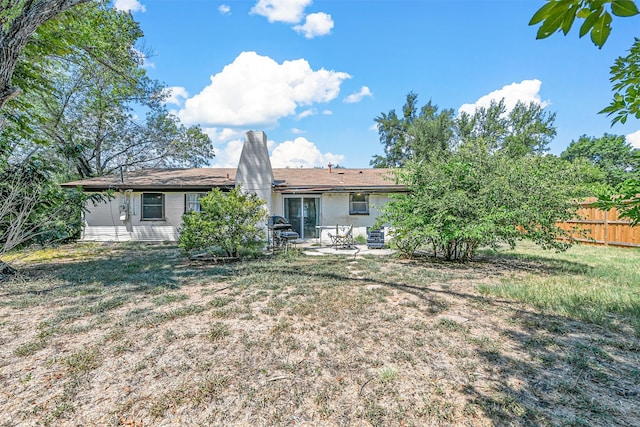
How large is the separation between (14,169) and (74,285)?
3.16 metres

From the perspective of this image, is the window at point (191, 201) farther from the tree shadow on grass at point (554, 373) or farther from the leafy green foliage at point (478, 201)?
the tree shadow on grass at point (554, 373)

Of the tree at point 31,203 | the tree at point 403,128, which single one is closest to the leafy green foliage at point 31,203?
the tree at point 31,203

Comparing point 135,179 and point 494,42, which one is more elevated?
point 494,42

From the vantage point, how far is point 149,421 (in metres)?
2.21

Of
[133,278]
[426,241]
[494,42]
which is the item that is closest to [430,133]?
[494,42]

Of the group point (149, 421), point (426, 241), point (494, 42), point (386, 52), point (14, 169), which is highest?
point (386, 52)

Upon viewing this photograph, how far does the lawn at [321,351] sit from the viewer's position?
7.64 ft

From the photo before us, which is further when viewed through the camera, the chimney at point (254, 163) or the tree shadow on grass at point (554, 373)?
the chimney at point (254, 163)

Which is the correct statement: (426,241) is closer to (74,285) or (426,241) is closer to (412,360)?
(412,360)

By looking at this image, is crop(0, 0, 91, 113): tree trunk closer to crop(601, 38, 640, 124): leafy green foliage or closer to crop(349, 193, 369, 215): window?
crop(601, 38, 640, 124): leafy green foliage

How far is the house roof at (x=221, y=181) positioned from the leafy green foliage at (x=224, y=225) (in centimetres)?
438

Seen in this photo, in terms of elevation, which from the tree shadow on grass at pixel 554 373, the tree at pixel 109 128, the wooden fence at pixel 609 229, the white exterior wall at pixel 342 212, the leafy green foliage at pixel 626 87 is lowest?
the tree shadow on grass at pixel 554 373

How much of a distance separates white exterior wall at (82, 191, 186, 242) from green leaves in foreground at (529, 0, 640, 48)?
1451 centimetres

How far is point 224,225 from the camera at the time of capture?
8375 mm
